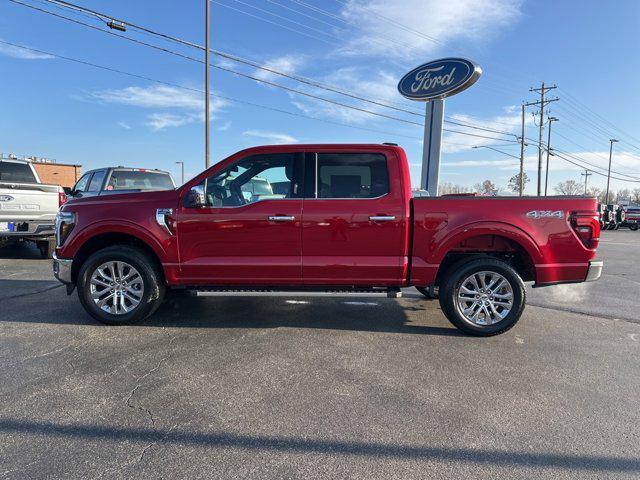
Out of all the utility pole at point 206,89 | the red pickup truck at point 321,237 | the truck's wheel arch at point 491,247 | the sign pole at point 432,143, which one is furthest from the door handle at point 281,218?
the utility pole at point 206,89

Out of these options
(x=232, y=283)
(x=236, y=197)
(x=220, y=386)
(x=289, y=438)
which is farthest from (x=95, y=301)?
(x=289, y=438)

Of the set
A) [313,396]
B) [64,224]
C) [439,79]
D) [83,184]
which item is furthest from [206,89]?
[313,396]

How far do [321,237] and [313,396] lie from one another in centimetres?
180

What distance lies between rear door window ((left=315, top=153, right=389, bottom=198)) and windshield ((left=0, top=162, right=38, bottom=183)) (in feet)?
28.5

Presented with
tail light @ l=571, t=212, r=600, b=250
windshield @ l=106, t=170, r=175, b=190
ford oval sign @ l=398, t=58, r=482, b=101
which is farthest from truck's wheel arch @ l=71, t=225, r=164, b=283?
ford oval sign @ l=398, t=58, r=482, b=101

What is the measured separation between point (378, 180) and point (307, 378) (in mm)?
2244

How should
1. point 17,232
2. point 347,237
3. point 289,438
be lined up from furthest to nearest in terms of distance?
point 17,232 → point 347,237 → point 289,438

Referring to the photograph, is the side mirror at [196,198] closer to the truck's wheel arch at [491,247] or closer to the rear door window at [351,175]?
the rear door window at [351,175]

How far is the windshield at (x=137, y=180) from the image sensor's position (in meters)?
10.0

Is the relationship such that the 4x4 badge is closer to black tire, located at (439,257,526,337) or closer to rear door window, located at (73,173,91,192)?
black tire, located at (439,257,526,337)

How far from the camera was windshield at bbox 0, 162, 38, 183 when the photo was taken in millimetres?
9773

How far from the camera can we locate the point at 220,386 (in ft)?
10.9

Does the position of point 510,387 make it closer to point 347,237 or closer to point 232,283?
point 347,237

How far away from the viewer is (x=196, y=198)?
446 centimetres
